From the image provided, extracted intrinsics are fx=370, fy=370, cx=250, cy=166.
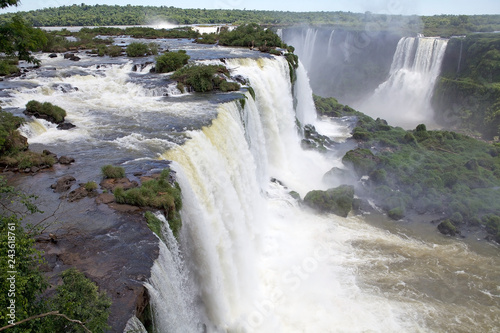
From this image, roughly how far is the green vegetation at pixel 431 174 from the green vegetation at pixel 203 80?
8.61 meters

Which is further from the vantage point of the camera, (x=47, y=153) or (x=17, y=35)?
(x=47, y=153)

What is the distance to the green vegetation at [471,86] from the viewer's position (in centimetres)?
3422

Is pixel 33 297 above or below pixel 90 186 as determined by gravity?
above

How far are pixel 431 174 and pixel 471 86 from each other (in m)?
20.7

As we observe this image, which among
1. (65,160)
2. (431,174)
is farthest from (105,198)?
(431,174)

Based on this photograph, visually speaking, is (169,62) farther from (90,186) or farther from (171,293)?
(171,293)

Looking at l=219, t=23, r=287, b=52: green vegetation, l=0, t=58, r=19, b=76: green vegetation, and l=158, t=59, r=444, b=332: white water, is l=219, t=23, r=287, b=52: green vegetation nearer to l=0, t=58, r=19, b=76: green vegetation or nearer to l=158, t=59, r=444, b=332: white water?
l=158, t=59, r=444, b=332: white water

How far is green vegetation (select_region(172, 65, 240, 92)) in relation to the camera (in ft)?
62.3

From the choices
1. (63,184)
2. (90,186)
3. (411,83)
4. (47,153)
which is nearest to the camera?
(90,186)

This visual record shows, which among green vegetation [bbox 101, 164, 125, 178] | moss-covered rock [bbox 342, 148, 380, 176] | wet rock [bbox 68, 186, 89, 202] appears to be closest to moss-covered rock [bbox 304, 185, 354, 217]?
moss-covered rock [bbox 342, 148, 380, 176]

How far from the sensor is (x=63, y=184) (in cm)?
960

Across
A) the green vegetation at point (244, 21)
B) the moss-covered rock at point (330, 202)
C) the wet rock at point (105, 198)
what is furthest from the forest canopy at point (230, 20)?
the wet rock at point (105, 198)

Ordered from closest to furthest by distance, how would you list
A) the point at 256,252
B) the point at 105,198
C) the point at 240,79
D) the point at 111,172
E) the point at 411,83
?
the point at 105,198 → the point at 111,172 → the point at 256,252 → the point at 240,79 → the point at 411,83

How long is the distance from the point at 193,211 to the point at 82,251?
2.82 meters
